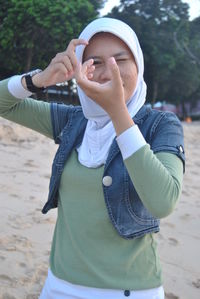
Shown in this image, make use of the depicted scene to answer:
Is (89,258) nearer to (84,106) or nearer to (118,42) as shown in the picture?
(84,106)

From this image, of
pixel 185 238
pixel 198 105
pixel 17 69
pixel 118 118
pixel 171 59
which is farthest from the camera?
pixel 198 105

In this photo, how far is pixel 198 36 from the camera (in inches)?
1165

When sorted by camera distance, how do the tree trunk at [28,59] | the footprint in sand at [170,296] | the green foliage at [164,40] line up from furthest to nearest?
the green foliage at [164,40]
the tree trunk at [28,59]
the footprint in sand at [170,296]

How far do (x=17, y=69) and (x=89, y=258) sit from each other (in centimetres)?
1977

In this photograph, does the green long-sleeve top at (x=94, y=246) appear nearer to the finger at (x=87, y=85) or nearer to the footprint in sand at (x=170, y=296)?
the finger at (x=87, y=85)

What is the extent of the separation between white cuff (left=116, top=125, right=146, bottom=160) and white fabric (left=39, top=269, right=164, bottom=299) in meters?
0.52

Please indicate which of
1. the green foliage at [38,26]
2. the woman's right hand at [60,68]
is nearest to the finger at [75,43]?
the woman's right hand at [60,68]

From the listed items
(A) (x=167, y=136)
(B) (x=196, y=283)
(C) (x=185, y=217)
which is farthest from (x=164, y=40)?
(A) (x=167, y=136)

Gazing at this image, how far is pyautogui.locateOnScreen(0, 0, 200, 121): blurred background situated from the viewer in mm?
17531

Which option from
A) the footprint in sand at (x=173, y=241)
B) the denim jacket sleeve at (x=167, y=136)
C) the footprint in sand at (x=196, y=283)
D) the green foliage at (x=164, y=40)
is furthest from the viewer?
the green foliage at (x=164, y=40)

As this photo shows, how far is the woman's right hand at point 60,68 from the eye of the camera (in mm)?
1288

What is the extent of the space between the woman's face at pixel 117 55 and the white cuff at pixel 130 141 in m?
0.28

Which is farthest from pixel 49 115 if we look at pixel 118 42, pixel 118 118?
pixel 118 118

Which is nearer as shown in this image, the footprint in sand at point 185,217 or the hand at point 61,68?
the hand at point 61,68
